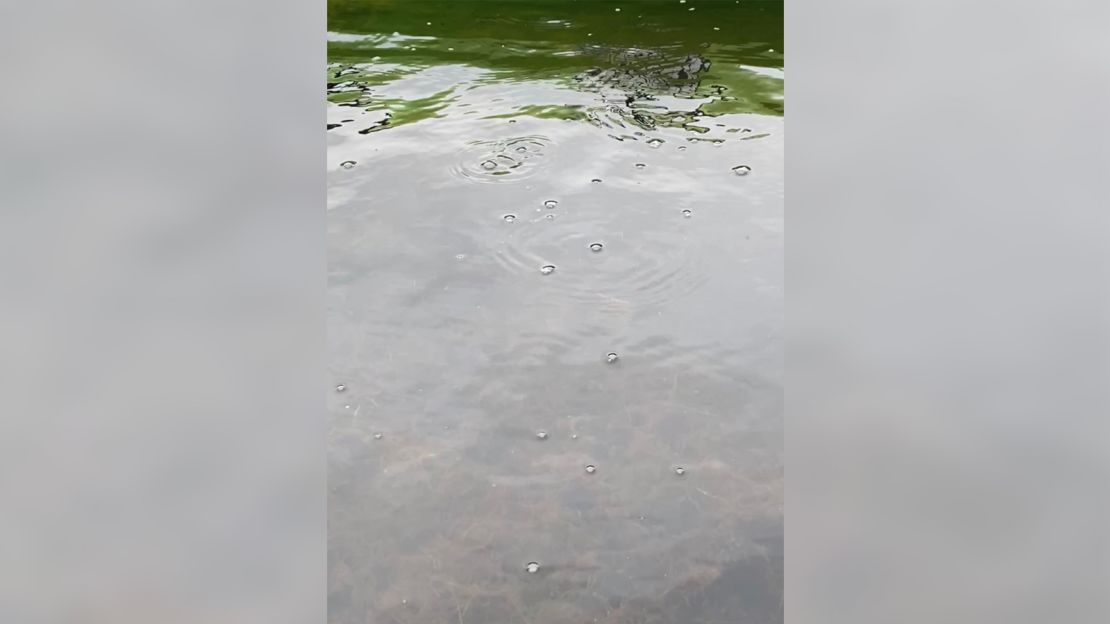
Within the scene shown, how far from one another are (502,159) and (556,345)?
1.71ft

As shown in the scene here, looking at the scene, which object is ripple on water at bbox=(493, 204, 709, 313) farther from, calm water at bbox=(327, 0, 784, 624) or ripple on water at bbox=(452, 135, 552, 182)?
ripple on water at bbox=(452, 135, 552, 182)

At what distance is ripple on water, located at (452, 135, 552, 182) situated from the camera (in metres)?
1.61

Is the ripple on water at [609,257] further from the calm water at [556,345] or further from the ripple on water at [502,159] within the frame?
the ripple on water at [502,159]

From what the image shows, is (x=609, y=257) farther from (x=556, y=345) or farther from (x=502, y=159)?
(x=502, y=159)

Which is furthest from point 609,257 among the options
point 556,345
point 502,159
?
point 502,159

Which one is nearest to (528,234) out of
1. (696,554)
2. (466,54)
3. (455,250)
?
(455,250)

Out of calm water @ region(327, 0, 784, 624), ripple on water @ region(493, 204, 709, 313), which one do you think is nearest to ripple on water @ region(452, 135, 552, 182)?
calm water @ region(327, 0, 784, 624)

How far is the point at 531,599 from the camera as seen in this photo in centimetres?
95

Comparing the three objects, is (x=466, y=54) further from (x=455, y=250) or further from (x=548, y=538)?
(x=548, y=538)

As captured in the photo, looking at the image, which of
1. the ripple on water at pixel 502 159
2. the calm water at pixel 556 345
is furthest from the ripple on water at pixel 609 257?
the ripple on water at pixel 502 159

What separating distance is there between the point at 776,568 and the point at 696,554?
84 millimetres

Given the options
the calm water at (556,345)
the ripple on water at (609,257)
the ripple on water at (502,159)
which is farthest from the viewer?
the ripple on water at (502,159)

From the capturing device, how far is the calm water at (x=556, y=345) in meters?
0.98

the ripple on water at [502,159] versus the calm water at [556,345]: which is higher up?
the ripple on water at [502,159]
